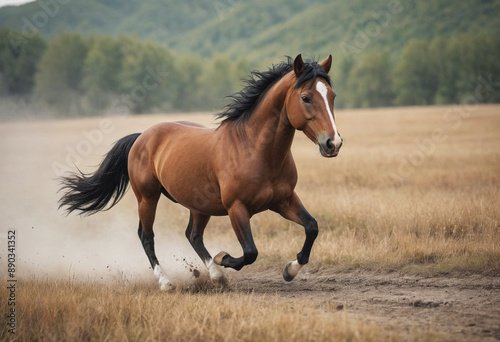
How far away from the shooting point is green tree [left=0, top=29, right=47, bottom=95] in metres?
63.0

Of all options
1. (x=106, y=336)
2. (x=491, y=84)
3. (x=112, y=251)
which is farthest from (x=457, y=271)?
(x=491, y=84)

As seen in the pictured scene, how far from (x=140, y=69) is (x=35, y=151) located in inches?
2009

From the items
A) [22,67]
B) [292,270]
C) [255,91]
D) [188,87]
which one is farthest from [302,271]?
[188,87]

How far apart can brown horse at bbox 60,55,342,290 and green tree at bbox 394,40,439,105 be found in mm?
88263

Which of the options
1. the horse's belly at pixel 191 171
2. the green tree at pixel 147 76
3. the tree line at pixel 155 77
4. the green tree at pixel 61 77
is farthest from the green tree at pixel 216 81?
the horse's belly at pixel 191 171

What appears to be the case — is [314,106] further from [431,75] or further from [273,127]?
[431,75]


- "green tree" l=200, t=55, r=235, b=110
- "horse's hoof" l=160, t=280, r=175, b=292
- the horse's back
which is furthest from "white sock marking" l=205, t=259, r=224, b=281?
"green tree" l=200, t=55, r=235, b=110

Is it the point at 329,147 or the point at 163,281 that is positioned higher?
the point at 329,147

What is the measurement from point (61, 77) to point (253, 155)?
7264 cm

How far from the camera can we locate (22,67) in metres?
68.6

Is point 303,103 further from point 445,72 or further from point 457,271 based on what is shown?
point 445,72

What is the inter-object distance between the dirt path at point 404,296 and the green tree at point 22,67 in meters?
60.2

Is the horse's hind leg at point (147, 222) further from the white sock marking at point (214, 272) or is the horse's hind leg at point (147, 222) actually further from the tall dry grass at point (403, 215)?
the tall dry grass at point (403, 215)

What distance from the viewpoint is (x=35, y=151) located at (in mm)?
29797
